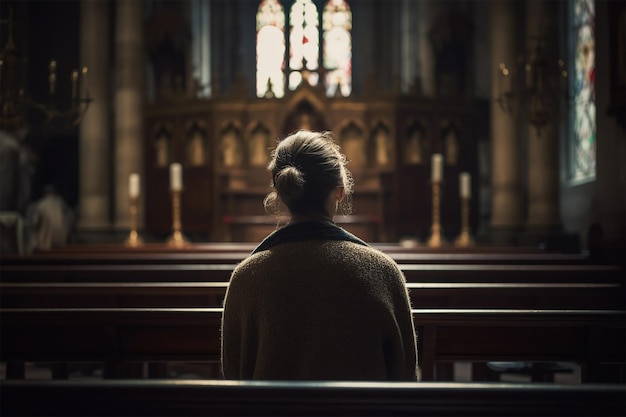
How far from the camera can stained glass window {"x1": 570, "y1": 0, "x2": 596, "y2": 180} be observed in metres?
14.2

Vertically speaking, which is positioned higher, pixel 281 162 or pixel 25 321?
pixel 281 162

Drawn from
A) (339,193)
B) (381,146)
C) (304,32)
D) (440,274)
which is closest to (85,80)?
(381,146)

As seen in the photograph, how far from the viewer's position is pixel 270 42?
2511cm

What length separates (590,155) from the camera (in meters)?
14.4

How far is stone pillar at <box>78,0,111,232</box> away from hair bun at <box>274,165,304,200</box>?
44.7 ft

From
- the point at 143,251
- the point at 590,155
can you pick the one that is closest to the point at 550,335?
the point at 143,251

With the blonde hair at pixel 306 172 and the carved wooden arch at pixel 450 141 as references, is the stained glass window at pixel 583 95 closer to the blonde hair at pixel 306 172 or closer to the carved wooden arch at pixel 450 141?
the carved wooden arch at pixel 450 141

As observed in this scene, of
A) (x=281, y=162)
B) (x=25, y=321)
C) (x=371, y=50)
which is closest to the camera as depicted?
(x=281, y=162)

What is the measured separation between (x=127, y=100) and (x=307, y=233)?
14.1 m

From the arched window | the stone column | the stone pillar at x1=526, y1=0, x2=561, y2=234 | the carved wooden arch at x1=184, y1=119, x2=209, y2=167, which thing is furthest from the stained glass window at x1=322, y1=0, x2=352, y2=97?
the stone pillar at x1=526, y1=0, x2=561, y2=234

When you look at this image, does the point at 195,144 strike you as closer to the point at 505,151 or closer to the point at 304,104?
the point at 304,104

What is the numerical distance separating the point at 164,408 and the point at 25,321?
1913 mm

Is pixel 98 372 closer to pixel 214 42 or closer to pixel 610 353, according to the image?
pixel 610 353

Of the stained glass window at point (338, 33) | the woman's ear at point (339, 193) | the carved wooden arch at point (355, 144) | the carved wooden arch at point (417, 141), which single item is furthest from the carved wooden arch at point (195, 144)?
the woman's ear at point (339, 193)
